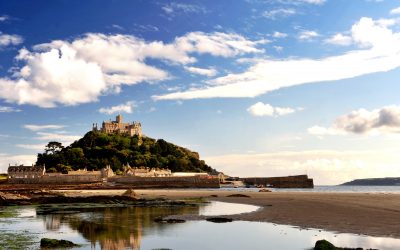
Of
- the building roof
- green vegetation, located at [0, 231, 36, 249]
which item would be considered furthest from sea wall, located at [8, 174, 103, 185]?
green vegetation, located at [0, 231, 36, 249]

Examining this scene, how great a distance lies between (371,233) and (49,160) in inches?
7184

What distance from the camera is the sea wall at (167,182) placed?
149m

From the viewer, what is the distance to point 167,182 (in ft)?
506

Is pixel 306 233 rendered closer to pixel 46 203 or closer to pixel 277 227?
pixel 277 227

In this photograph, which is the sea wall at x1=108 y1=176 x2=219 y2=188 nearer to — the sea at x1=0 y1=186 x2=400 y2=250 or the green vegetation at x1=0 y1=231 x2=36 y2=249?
the sea at x1=0 y1=186 x2=400 y2=250

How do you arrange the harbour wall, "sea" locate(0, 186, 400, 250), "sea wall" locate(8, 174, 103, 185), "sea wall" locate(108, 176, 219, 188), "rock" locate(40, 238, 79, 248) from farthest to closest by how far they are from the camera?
"sea wall" locate(108, 176, 219, 188)
the harbour wall
"sea wall" locate(8, 174, 103, 185)
"sea" locate(0, 186, 400, 250)
"rock" locate(40, 238, 79, 248)

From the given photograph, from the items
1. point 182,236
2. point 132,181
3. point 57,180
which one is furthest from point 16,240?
point 57,180

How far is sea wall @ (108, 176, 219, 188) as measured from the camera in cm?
14868

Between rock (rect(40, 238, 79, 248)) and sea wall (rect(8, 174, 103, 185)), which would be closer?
rock (rect(40, 238, 79, 248))

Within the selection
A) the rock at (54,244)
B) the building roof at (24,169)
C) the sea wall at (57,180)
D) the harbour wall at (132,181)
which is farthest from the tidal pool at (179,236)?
the building roof at (24,169)

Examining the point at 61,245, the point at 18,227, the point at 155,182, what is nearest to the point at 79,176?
the point at 155,182

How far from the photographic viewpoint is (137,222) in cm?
2964

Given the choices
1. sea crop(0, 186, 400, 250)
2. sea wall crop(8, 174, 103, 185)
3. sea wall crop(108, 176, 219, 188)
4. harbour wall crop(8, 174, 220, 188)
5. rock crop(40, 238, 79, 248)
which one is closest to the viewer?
rock crop(40, 238, 79, 248)

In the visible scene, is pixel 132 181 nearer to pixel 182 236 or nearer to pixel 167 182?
pixel 167 182
